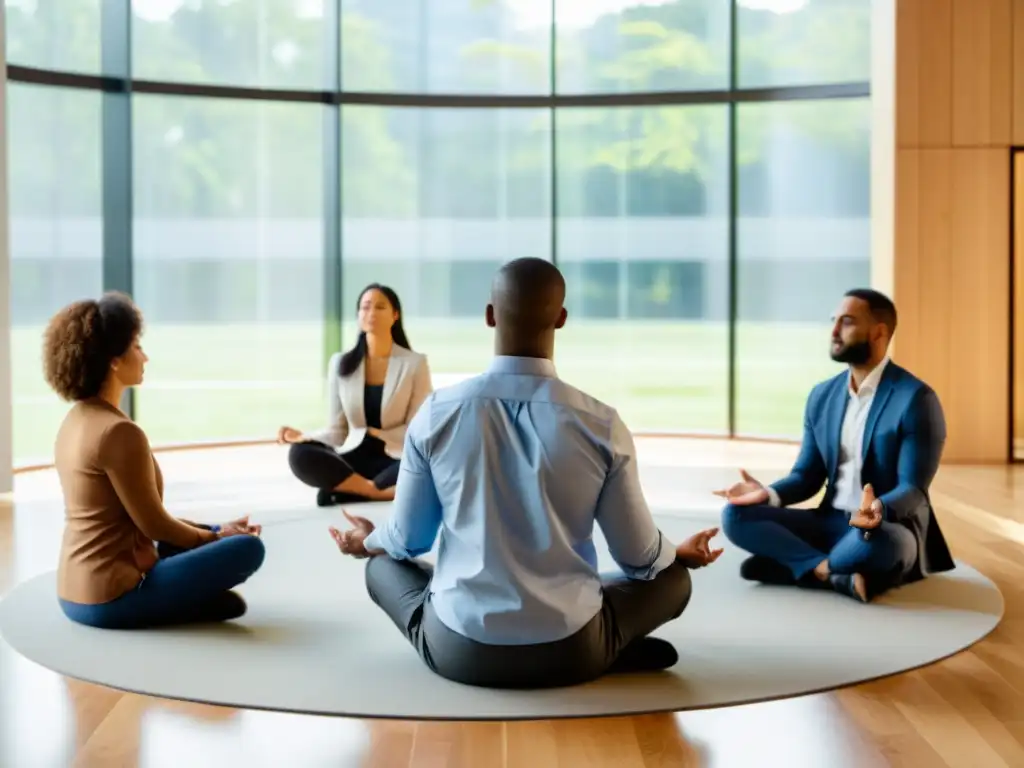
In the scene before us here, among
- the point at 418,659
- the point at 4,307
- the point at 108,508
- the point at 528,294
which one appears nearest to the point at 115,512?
the point at 108,508

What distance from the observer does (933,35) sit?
817cm

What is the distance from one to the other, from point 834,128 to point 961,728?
22.4 ft

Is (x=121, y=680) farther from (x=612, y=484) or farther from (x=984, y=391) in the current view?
(x=984, y=391)

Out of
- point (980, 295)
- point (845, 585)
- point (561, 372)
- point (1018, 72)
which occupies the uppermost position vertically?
point (1018, 72)

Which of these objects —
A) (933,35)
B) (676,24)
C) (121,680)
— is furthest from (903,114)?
(121,680)

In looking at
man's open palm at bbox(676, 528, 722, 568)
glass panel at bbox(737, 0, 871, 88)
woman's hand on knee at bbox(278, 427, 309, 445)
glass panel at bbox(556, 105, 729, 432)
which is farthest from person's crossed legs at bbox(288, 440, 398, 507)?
glass panel at bbox(737, 0, 871, 88)

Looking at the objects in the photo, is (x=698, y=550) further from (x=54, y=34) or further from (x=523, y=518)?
(x=54, y=34)

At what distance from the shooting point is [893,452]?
15.1 feet

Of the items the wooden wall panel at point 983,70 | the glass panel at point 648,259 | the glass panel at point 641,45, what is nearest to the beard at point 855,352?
the wooden wall panel at point 983,70

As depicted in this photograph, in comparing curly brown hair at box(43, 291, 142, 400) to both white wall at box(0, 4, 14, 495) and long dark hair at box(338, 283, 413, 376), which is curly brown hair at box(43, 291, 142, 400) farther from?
white wall at box(0, 4, 14, 495)

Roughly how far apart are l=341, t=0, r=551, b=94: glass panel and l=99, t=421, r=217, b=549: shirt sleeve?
253 inches

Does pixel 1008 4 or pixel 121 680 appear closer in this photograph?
pixel 121 680

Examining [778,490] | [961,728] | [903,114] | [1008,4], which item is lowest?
[961,728]

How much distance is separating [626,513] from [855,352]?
1.68 meters
